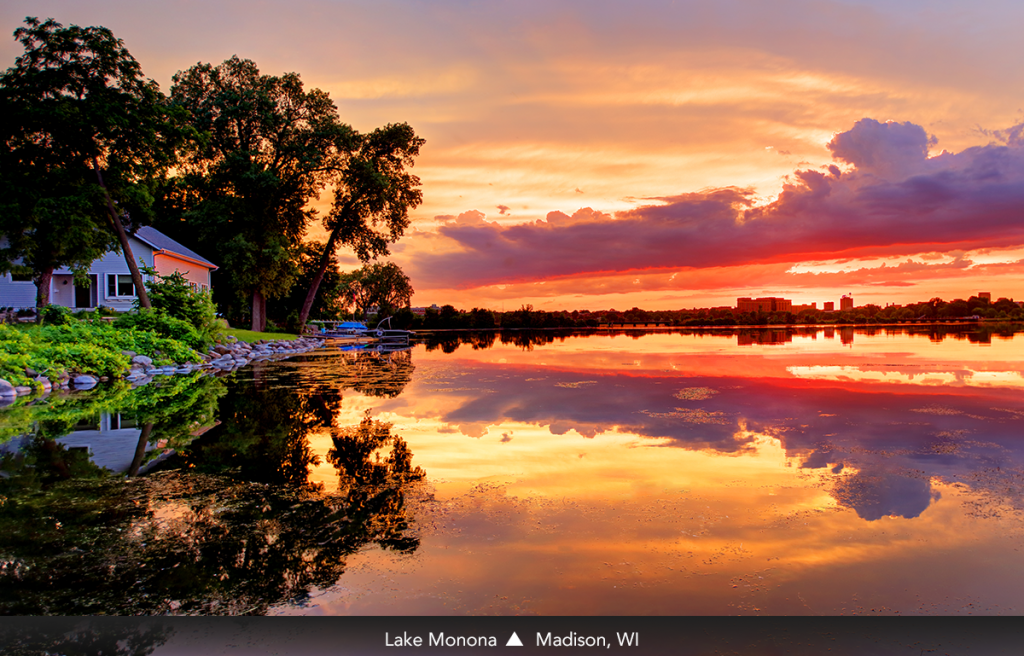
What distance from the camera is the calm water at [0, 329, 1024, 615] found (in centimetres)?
347

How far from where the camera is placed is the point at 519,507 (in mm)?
5090

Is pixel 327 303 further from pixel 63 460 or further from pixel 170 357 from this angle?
pixel 63 460

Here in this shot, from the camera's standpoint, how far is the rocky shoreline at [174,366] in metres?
13.9

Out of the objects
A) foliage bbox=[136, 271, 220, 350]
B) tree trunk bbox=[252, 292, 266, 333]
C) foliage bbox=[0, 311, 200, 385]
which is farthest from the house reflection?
tree trunk bbox=[252, 292, 266, 333]

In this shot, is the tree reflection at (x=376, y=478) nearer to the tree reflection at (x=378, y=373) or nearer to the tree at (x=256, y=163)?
the tree reflection at (x=378, y=373)

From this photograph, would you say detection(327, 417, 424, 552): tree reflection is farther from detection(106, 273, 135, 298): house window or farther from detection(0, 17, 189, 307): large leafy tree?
detection(106, 273, 135, 298): house window

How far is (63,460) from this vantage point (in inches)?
276

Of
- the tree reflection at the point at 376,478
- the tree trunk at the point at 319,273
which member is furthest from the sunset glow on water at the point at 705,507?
the tree trunk at the point at 319,273

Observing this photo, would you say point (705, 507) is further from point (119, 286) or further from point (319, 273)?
point (319, 273)

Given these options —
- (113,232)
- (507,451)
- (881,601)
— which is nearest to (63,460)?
(507,451)

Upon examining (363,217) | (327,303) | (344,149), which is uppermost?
(344,149)

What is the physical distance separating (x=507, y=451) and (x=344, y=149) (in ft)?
120

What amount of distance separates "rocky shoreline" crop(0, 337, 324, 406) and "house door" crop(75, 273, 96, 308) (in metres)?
14.0

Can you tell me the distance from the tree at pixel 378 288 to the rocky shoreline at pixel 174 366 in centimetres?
4081
